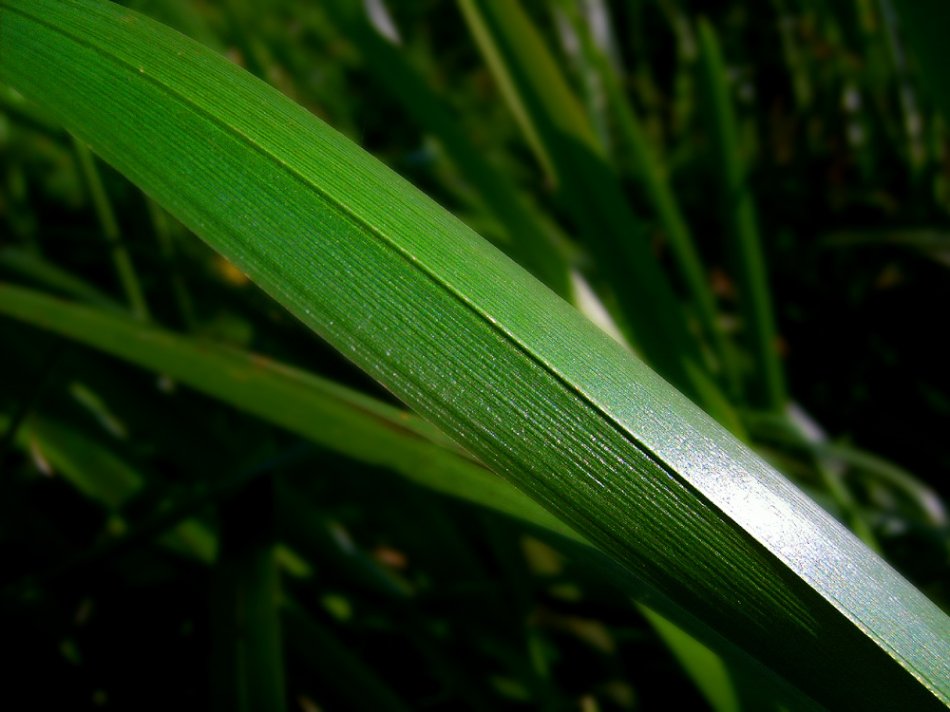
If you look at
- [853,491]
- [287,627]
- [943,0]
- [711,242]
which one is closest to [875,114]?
[711,242]

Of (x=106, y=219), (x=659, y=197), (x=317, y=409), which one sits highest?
(x=659, y=197)

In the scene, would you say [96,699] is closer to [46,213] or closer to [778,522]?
[778,522]

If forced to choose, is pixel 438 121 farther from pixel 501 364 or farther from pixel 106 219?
pixel 501 364

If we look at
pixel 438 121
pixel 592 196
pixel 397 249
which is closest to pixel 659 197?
pixel 592 196

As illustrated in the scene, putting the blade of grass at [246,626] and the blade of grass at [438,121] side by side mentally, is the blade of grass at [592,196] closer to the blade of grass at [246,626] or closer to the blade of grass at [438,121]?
the blade of grass at [438,121]

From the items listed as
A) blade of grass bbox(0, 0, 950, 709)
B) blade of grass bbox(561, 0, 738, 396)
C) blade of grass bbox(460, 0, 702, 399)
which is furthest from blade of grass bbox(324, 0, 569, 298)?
blade of grass bbox(0, 0, 950, 709)

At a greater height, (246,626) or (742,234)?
(742,234)
